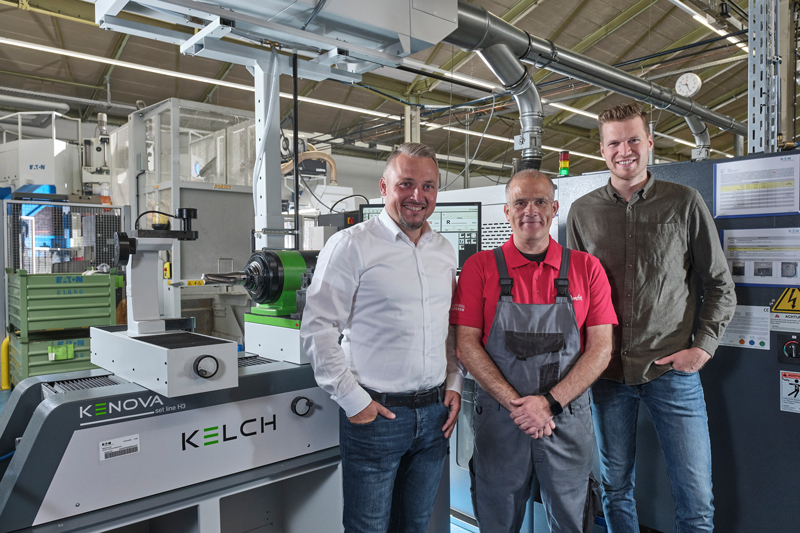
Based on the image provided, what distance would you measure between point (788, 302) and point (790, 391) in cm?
34

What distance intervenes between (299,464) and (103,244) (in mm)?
4781

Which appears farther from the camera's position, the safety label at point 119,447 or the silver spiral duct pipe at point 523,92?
the silver spiral duct pipe at point 523,92

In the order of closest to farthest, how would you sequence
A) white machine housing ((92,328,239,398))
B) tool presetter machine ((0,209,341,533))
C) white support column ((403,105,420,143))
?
tool presetter machine ((0,209,341,533)) < white machine housing ((92,328,239,398)) < white support column ((403,105,420,143))

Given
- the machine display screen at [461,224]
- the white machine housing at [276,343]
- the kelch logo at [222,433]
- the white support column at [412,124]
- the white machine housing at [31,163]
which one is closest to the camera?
the kelch logo at [222,433]

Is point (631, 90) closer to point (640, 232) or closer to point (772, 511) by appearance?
point (640, 232)

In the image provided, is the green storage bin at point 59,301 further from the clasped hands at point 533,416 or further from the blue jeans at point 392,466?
the clasped hands at point 533,416

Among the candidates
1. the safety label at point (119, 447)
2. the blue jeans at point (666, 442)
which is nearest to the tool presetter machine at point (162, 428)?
the safety label at point (119, 447)

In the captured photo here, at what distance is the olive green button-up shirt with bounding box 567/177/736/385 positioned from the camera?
6.14 ft

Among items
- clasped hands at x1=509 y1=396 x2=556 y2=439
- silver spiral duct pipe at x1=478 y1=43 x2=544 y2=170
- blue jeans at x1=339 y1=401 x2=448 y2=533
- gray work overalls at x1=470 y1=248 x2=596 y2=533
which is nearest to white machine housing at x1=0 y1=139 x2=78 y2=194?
silver spiral duct pipe at x1=478 y1=43 x2=544 y2=170

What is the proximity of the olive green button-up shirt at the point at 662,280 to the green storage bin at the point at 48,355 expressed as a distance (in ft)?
14.6

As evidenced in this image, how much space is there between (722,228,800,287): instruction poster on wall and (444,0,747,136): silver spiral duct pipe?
1.38 metres

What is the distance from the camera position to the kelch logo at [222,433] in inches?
61.4

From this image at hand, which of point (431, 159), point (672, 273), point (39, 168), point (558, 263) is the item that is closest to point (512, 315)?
Result: point (558, 263)

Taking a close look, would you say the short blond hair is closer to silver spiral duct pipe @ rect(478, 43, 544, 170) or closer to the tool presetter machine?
silver spiral duct pipe @ rect(478, 43, 544, 170)
